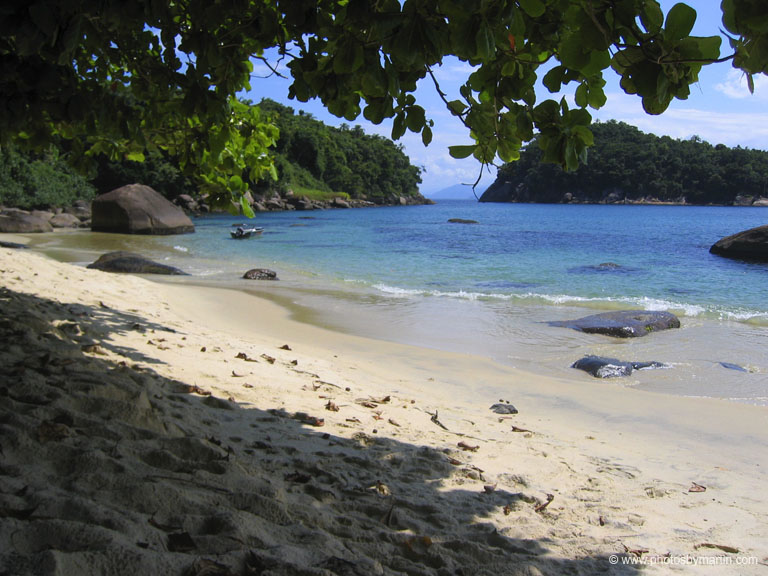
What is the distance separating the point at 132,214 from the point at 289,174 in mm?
43043

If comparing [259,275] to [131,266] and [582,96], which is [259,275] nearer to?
[131,266]

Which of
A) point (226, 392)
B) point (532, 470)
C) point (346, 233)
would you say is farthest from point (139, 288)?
point (346, 233)

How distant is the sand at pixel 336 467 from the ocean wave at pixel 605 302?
6785 mm

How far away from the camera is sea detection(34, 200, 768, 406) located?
8.37 meters

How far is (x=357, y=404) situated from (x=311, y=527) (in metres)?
2.62

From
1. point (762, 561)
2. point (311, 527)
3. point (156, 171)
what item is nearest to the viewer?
point (311, 527)

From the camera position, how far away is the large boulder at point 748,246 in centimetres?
2272

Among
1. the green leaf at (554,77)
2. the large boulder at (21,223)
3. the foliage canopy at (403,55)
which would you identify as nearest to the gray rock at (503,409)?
the foliage canopy at (403,55)

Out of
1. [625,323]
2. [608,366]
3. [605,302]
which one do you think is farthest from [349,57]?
[605,302]

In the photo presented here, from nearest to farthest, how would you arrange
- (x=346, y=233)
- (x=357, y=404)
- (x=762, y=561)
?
(x=762, y=561), (x=357, y=404), (x=346, y=233)

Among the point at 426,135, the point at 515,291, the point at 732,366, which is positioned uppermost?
the point at 426,135

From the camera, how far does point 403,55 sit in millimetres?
2105

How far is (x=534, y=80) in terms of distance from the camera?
102 inches

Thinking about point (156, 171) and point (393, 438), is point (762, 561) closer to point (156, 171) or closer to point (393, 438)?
point (393, 438)
